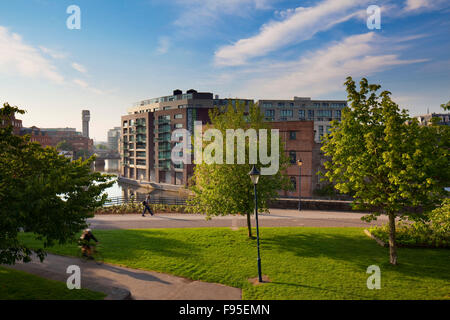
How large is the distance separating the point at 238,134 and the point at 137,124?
71914 mm

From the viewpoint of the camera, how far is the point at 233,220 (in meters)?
22.3

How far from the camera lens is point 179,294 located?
1012cm

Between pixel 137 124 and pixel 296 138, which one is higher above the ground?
Answer: pixel 137 124

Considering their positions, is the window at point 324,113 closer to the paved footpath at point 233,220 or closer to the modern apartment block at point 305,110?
the modern apartment block at point 305,110

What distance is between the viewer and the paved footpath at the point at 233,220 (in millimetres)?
20781

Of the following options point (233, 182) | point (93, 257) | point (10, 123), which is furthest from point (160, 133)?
point (10, 123)

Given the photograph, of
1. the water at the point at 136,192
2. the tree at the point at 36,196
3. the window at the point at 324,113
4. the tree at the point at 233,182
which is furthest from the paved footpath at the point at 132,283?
the window at the point at 324,113

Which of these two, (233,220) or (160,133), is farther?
(160,133)

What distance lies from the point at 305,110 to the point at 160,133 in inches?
1816

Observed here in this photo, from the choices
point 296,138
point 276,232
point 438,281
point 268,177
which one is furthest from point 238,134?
point 296,138

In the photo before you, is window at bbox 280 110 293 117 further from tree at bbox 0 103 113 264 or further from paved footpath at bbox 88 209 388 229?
tree at bbox 0 103 113 264

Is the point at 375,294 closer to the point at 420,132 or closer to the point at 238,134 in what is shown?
the point at 420,132

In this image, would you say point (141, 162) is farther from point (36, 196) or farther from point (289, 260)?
point (36, 196)

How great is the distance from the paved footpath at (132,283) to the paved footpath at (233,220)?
817cm
